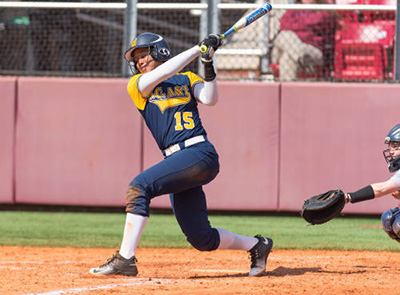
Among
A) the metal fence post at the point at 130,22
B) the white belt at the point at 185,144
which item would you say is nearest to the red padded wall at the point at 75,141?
the metal fence post at the point at 130,22

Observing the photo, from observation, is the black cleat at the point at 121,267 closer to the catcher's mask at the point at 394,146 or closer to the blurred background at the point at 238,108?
the catcher's mask at the point at 394,146

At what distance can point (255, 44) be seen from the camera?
33.8ft

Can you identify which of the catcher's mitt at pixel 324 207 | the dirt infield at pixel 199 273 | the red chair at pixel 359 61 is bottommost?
the dirt infield at pixel 199 273

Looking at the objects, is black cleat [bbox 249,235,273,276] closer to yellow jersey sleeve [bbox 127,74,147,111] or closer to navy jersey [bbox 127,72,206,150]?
navy jersey [bbox 127,72,206,150]

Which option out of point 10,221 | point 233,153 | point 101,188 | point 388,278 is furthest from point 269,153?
point 388,278

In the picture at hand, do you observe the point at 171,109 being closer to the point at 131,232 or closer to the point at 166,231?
the point at 131,232

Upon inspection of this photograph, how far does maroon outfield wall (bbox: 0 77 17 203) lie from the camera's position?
33.3ft

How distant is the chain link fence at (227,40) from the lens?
9.97 metres

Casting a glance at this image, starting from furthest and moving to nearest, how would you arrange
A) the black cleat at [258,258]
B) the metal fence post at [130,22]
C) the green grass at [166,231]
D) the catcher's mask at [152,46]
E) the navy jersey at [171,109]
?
the metal fence post at [130,22] < the green grass at [166,231] < the black cleat at [258,258] < the catcher's mask at [152,46] < the navy jersey at [171,109]

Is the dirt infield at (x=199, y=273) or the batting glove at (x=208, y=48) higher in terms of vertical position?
the batting glove at (x=208, y=48)

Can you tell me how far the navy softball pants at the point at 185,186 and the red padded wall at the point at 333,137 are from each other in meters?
4.76

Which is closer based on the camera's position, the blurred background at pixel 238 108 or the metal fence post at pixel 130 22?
the blurred background at pixel 238 108

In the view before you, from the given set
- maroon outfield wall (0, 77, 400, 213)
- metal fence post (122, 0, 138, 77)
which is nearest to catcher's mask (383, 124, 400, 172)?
maroon outfield wall (0, 77, 400, 213)

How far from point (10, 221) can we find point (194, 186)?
5.00 m
